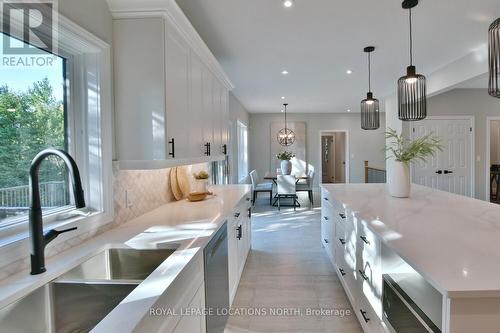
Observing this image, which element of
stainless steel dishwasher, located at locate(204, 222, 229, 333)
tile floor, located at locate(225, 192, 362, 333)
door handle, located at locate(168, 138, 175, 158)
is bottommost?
tile floor, located at locate(225, 192, 362, 333)

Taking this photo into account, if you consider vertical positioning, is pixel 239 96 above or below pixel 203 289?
above

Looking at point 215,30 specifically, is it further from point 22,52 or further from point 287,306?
point 287,306

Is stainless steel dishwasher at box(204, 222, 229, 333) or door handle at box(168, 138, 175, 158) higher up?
door handle at box(168, 138, 175, 158)

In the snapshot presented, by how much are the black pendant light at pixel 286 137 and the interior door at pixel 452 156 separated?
13.2 feet

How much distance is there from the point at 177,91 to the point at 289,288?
2.14 meters

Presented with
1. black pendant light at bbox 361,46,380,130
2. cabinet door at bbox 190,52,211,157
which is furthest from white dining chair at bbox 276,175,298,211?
cabinet door at bbox 190,52,211,157

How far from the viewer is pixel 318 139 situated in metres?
9.60

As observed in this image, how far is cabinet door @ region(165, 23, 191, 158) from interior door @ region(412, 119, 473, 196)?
5526 millimetres

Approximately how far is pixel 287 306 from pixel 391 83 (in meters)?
4.81

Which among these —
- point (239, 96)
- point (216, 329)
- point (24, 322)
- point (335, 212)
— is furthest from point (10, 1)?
point (239, 96)

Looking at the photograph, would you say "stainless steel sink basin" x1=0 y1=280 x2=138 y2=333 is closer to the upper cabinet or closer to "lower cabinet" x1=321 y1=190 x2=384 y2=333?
the upper cabinet

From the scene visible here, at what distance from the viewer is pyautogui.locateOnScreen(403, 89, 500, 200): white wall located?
605 cm

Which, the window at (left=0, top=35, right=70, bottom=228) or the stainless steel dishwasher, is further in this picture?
the stainless steel dishwasher

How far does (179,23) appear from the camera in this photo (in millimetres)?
2080
